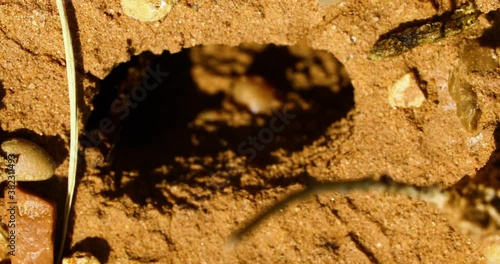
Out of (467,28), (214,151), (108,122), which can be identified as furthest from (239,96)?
(467,28)

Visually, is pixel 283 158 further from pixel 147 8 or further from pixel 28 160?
pixel 28 160

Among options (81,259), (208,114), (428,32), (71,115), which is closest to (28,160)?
(71,115)

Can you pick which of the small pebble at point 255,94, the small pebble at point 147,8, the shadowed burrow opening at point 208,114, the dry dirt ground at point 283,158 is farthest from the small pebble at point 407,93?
the small pebble at point 147,8

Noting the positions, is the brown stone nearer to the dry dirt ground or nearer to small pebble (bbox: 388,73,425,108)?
the dry dirt ground

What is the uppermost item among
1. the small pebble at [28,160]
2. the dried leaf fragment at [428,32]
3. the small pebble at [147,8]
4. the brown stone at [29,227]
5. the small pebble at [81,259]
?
the small pebble at [147,8]

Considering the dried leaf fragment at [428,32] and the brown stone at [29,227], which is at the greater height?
the dried leaf fragment at [428,32]

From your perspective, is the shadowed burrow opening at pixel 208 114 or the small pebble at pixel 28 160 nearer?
the small pebble at pixel 28 160

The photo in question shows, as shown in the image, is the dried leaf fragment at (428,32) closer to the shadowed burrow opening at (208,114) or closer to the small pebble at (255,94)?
the shadowed burrow opening at (208,114)
